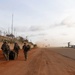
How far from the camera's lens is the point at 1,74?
14289 mm

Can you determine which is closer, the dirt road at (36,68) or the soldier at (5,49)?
the dirt road at (36,68)

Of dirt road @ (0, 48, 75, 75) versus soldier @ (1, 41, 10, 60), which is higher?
→ soldier @ (1, 41, 10, 60)

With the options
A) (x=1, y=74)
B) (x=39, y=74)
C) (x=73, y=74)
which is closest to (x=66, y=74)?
(x=73, y=74)

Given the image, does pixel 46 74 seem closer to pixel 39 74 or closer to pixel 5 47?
pixel 39 74

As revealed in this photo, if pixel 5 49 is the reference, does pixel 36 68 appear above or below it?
below

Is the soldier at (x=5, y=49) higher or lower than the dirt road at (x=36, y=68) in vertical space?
higher

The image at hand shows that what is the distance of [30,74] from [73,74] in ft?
8.89

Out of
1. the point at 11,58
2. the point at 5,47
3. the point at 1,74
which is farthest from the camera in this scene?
the point at 11,58

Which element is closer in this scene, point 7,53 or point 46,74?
point 46,74

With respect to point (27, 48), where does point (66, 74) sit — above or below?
below

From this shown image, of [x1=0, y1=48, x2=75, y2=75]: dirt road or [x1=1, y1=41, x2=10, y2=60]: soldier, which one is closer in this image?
[x1=0, y1=48, x2=75, y2=75]: dirt road

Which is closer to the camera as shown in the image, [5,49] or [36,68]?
[36,68]

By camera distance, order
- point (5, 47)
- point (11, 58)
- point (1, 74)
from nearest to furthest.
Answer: point (1, 74), point (5, 47), point (11, 58)

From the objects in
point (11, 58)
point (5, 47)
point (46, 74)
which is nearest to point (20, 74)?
point (46, 74)
